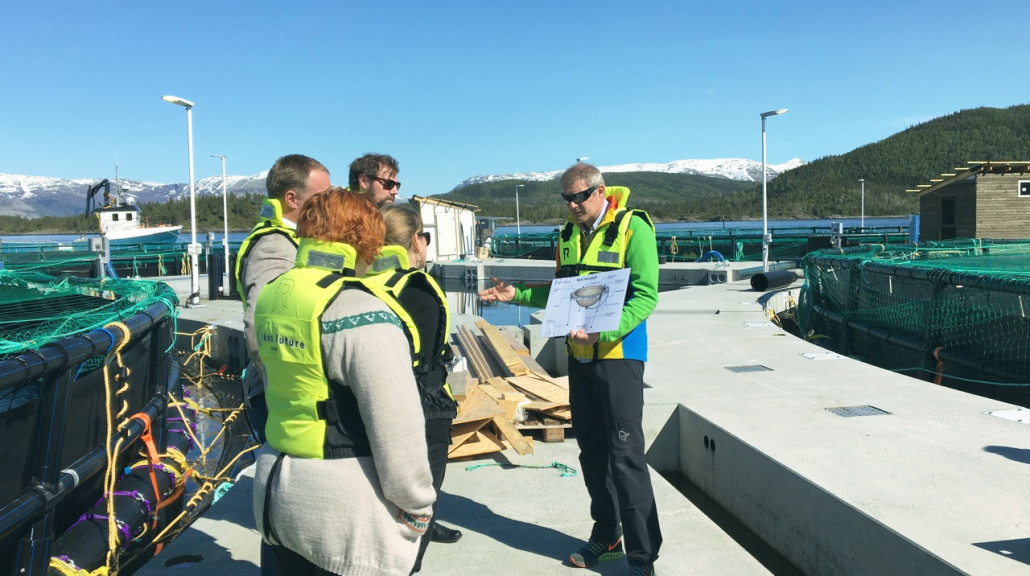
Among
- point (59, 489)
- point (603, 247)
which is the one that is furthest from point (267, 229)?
point (59, 489)

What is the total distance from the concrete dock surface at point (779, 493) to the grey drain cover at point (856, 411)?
2 cm

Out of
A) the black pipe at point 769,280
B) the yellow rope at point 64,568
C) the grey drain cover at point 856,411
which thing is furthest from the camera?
the black pipe at point 769,280

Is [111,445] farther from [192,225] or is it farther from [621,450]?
[192,225]

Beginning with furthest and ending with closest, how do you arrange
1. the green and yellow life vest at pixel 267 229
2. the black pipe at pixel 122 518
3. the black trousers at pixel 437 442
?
1. the black pipe at pixel 122 518
2. the green and yellow life vest at pixel 267 229
3. the black trousers at pixel 437 442

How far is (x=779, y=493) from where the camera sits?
459cm

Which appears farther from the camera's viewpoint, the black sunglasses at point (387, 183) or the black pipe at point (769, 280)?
the black pipe at point (769, 280)

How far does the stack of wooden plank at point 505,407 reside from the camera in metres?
5.72

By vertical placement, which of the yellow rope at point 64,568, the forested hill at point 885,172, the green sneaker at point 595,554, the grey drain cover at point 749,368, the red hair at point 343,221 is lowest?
the yellow rope at point 64,568

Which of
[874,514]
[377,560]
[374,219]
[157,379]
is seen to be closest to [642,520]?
[874,514]

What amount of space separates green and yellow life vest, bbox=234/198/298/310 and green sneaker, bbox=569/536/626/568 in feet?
7.00

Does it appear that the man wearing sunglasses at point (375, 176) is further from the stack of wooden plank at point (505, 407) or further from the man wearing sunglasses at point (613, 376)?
the stack of wooden plank at point (505, 407)

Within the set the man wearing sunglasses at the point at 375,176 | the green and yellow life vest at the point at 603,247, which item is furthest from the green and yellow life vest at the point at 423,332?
the man wearing sunglasses at the point at 375,176

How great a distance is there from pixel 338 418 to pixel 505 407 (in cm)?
418

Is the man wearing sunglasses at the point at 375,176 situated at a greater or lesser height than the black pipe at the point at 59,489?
greater
